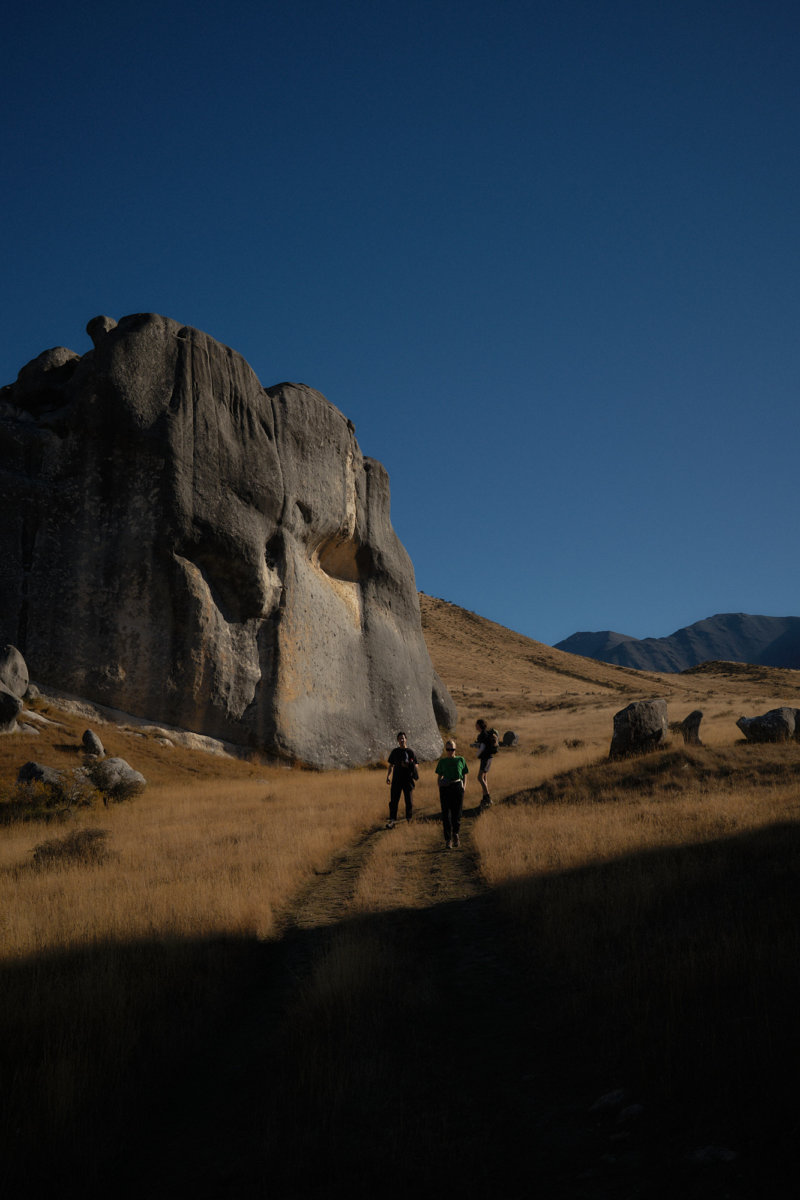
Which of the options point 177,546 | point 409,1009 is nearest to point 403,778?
point 409,1009

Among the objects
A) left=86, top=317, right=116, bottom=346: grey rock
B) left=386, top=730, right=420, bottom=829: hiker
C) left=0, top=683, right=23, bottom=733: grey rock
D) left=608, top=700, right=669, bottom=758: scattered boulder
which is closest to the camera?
left=386, top=730, right=420, bottom=829: hiker

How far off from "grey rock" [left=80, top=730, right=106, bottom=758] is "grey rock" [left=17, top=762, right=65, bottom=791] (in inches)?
110

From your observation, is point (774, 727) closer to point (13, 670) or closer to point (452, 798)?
point (452, 798)

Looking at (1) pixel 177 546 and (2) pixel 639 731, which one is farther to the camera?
(1) pixel 177 546

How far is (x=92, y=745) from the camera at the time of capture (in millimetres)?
19625

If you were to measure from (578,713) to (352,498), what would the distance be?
115ft

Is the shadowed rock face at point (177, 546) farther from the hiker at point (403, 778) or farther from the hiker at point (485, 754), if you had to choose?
the hiker at point (403, 778)

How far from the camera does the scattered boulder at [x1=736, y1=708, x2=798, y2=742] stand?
784 inches

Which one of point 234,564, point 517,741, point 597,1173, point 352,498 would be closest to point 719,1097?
point 597,1173

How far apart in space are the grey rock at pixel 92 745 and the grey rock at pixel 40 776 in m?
2.79

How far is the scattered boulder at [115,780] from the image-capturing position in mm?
17297

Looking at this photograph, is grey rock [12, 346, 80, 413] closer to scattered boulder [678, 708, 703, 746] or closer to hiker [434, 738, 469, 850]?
hiker [434, 738, 469, 850]

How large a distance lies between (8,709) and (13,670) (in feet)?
5.77

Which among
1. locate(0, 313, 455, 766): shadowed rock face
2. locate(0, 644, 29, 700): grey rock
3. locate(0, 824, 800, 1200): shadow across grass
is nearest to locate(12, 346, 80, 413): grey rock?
locate(0, 313, 455, 766): shadowed rock face
